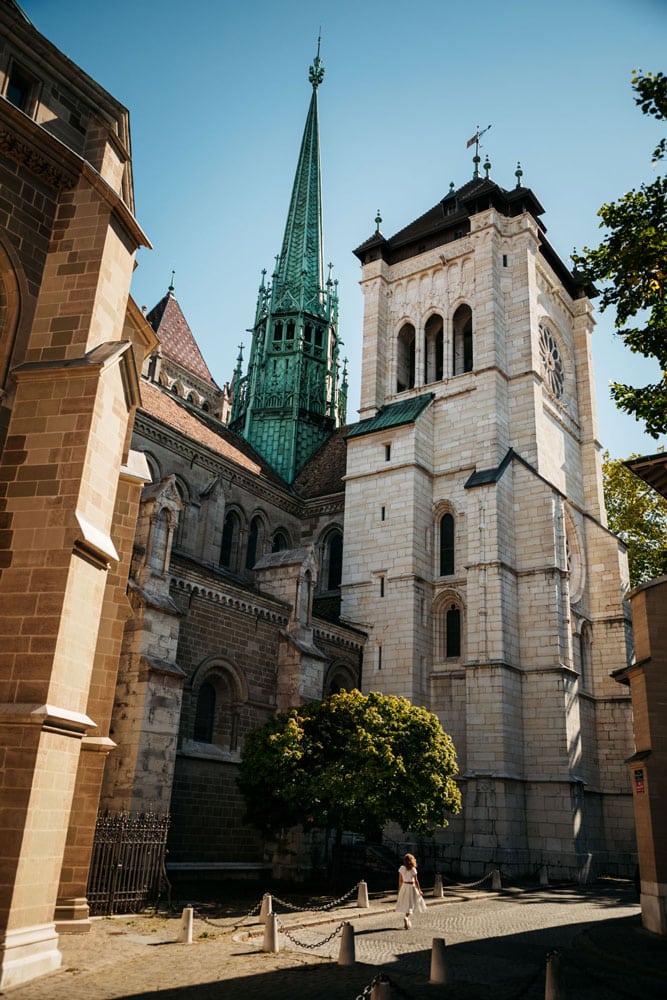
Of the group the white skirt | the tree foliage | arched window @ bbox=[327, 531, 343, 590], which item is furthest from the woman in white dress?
arched window @ bbox=[327, 531, 343, 590]

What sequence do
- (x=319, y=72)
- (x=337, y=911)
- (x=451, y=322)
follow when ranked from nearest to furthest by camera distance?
1. (x=337, y=911)
2. (x=451, y=322)
3. (x=319, y=72)

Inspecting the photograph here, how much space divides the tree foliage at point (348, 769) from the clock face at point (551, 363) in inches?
732

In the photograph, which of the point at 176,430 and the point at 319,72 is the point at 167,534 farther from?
the point at 319,72

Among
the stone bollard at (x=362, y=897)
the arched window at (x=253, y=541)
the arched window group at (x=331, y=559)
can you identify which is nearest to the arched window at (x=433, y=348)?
the arched window group at (x=331, y=559)

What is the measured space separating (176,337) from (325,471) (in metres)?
17.0

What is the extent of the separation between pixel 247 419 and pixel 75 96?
2791 centimetres

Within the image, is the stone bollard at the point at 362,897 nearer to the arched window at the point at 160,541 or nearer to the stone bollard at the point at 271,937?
the stone bollard at the point at 271,937

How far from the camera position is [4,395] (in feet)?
32.3

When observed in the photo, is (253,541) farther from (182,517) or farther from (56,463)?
(56,463)

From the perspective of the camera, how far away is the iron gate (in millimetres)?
13766

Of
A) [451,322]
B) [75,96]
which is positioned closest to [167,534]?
[75,96]

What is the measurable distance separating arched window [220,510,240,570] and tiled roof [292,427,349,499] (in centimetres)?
496

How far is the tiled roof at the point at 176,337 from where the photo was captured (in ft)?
149

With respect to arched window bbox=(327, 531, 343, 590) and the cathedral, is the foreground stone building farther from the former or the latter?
arched window bbox=(327, 531, 343, 590)
